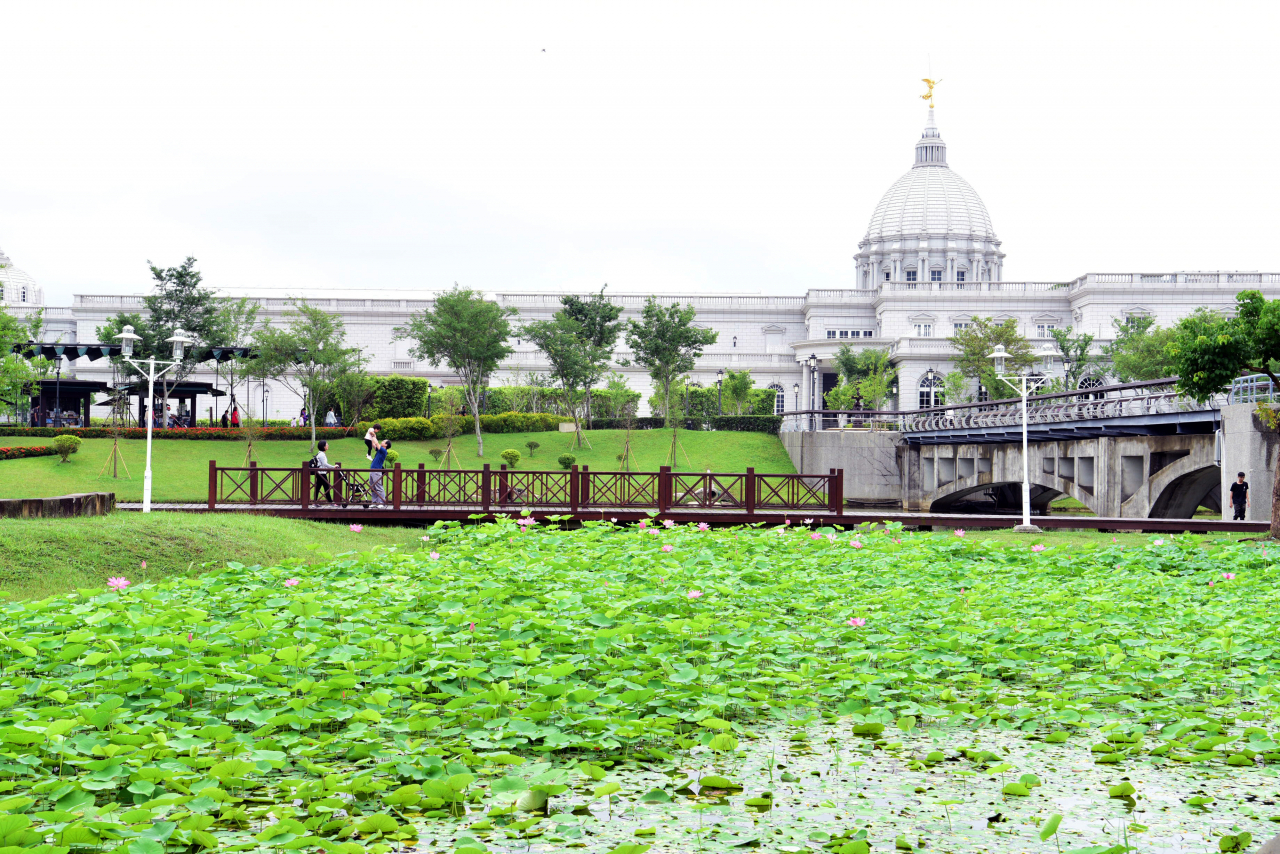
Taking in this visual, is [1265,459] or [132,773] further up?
[1265,459]

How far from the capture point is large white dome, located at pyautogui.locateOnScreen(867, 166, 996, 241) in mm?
71000

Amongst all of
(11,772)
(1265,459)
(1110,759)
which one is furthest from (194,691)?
(1265,459)

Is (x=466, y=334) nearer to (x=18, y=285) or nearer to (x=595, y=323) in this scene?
(x=595, y=323)

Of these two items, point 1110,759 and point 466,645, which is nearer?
point 1110,759

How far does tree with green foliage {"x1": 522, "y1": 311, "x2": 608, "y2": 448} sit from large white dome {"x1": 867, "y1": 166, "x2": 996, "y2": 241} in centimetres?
3794

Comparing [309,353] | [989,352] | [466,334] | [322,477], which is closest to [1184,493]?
[322,477]

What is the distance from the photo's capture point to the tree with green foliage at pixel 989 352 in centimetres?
4634

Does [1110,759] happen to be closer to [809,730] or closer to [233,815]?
[809,730]

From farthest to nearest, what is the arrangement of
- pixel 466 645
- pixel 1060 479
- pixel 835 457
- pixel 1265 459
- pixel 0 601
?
pixel 835 457
pixel 1060 479
pixel 1265 459
pixel 0 601
pixel 466 645

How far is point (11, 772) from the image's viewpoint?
439 centimetres

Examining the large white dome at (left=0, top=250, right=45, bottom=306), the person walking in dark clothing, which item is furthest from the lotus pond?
the large white dome at (left=0, top=250, right=45, bottom=306)

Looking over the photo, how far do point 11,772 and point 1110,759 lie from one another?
17.3 feet

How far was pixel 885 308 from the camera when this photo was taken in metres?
59.8

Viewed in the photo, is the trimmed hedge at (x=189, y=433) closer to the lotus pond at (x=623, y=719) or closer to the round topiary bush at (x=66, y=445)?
the round topiary bush at (x=66, y=445)
